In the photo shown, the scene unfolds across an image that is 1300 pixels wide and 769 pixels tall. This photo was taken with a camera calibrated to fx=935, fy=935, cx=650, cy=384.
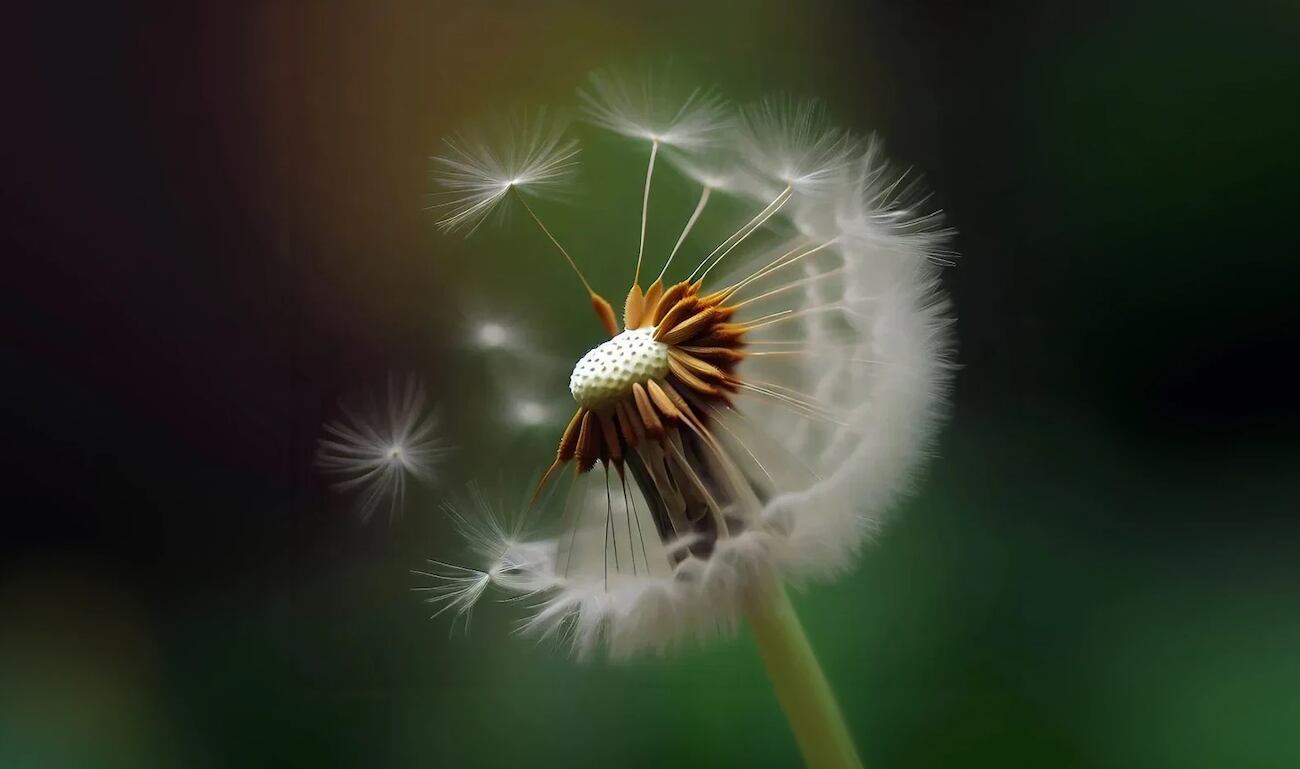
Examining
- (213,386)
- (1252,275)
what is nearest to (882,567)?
(1252,275)

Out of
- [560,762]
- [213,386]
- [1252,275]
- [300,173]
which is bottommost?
[560,762]

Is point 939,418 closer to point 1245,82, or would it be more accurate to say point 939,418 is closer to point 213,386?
point 1245,82

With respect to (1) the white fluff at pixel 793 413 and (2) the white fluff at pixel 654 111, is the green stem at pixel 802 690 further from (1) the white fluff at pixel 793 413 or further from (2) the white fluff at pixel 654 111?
(2) the white fluff at pixel 654 111

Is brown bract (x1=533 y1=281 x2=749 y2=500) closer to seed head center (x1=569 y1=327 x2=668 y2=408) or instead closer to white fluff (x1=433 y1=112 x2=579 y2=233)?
seed head center (x1=569 y1=327 x2=668 y2=408)

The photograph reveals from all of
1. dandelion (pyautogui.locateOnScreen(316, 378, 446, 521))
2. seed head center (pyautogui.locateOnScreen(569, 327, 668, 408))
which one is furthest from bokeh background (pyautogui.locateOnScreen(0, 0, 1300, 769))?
seed head center (pyautogui.locateOnScreen(569, 327, 668, 408))

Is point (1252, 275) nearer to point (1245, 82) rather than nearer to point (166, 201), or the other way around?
point (1245, 82)

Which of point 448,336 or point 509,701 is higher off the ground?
point 448,336

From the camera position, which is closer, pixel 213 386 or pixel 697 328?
pixel 697 328
